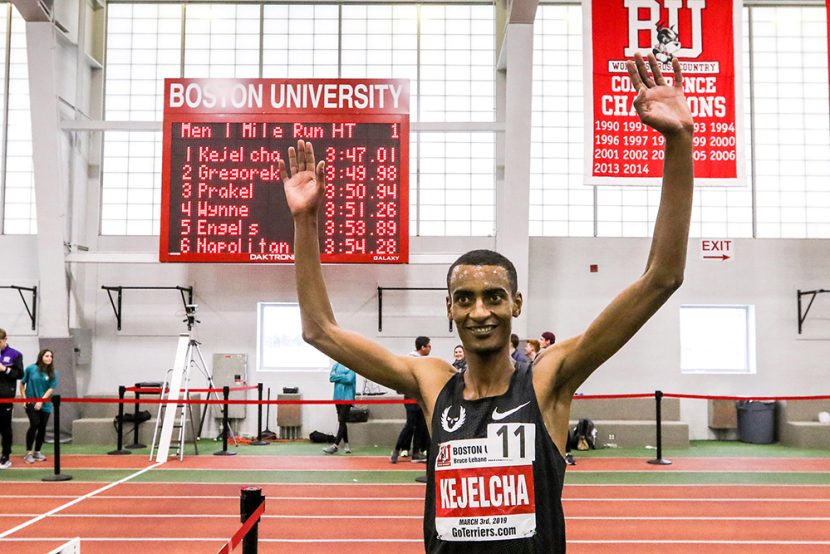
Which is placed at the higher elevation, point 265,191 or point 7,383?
point 265,191

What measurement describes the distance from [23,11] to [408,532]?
35.3 feet

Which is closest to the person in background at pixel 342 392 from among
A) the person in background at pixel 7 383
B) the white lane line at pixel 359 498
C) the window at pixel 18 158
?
the white lane line at pixel 359 498

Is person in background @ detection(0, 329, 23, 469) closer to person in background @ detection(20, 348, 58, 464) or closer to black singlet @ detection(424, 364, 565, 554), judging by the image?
person in background @ detection(20, 348, 58, 464)

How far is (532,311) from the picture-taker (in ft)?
46.9

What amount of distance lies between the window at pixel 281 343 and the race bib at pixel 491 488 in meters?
12.5

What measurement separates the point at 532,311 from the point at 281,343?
490cm

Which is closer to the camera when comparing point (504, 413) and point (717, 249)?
point (504, 413)

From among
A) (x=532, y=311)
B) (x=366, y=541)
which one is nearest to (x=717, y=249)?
(x=532, y=311)

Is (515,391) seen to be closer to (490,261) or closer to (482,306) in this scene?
(482,306)

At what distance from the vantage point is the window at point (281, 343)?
14273 millimetres

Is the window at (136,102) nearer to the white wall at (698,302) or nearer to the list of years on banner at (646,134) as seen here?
the white wall at (698,302)

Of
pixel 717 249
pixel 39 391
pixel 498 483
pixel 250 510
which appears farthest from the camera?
pixel 717 249

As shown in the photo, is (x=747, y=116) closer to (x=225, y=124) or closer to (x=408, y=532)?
(x=225, y=124)

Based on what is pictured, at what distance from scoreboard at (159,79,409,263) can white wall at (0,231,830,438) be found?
3.05 m
